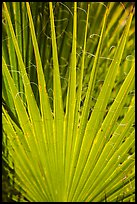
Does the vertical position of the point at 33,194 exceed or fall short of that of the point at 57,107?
it falls short

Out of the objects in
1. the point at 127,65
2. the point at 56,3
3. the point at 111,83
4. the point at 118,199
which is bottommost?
the point at 118,199

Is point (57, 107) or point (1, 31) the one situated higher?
point (1, 31)

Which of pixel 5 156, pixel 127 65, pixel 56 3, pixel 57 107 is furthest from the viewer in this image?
pixel 127 65

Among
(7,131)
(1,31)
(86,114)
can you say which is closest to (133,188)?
(86,114)

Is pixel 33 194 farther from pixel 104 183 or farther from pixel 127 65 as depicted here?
pixel 127 65

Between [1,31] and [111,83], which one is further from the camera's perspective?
[1,31]

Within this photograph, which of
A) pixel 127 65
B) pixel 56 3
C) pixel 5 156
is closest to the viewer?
pixel 5 156

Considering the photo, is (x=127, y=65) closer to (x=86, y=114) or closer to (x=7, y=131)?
(x=86, y=114)

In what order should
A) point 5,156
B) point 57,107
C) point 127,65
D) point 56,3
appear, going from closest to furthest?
point 57,107 < point 5,156 < point 56,3 < point 127,65

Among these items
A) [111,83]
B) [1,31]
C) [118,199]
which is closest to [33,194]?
[118,199]
